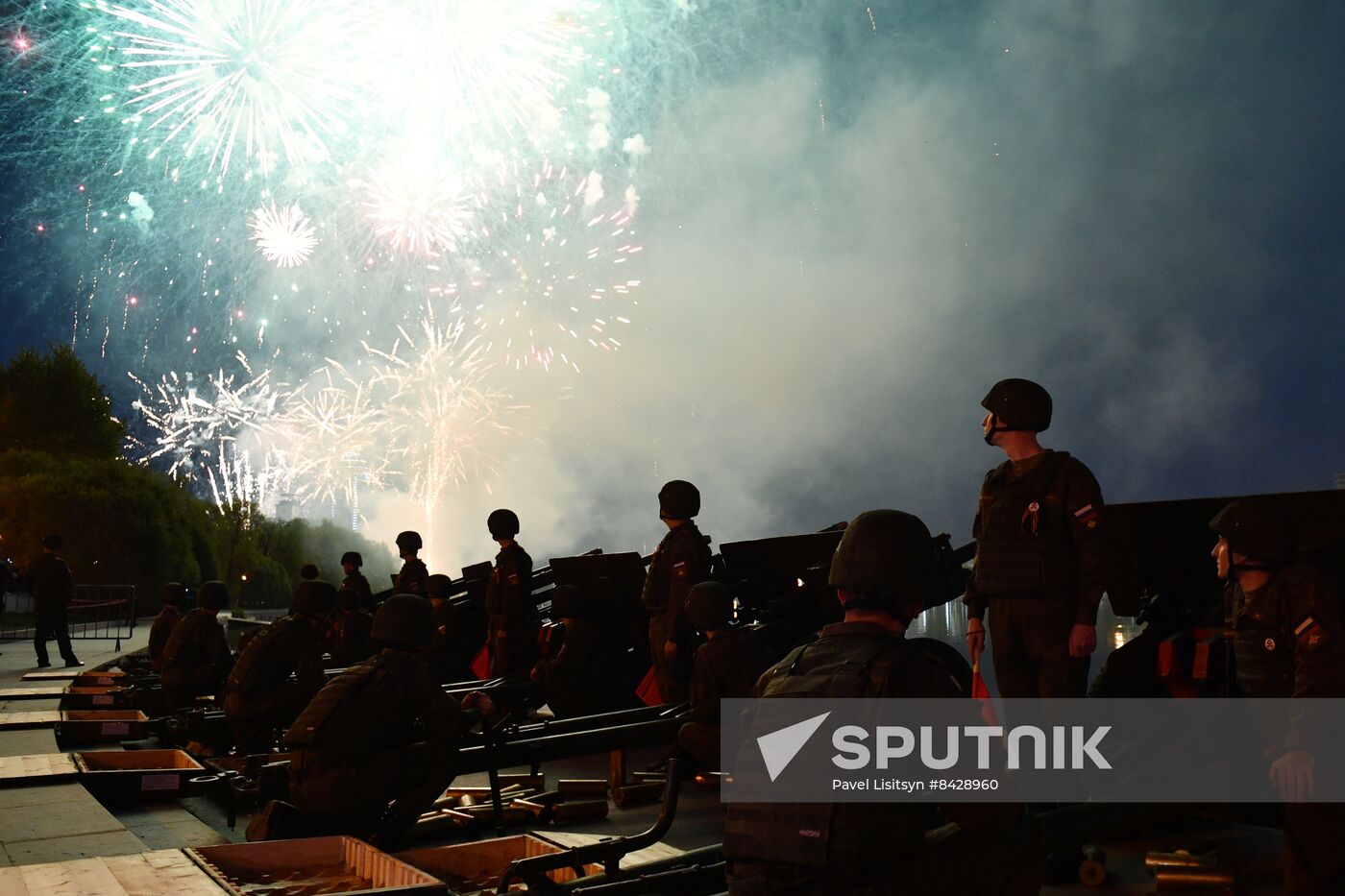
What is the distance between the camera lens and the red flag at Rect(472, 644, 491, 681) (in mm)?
12586

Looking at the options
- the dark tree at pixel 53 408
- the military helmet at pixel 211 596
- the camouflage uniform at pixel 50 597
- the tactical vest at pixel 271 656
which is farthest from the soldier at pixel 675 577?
the dark tree at pixel 53 408

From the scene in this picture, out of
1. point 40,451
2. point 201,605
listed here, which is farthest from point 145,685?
point 40,451

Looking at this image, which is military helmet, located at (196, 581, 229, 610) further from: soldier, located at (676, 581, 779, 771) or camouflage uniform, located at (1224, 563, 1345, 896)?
camouflage uniform, located at (1224, 563, 1345, 896)

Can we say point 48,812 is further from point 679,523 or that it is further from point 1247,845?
point 1247,845

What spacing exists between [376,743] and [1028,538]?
350cm

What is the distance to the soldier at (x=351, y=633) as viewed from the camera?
13180 mm

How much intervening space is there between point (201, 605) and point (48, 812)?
4720 mm

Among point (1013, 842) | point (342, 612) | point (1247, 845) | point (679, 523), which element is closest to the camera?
point (1013, 842)

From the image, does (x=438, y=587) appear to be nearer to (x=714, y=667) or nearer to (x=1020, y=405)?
(x=714, y=667)

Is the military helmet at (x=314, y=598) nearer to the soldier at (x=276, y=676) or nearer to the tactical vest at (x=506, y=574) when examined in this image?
the soldier at (x=276, y=676)

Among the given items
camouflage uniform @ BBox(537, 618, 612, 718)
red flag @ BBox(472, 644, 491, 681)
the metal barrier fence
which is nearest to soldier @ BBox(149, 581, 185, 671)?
red flag @ BBox(472, 644, 491, 681)

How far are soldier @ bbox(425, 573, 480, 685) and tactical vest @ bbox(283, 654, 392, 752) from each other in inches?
254

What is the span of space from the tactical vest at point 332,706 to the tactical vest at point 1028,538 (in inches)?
→ 125

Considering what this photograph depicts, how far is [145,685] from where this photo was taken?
40.8ft
